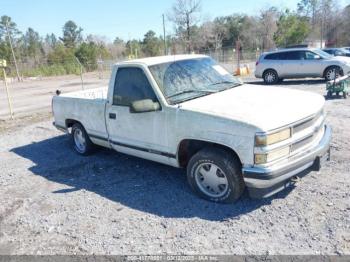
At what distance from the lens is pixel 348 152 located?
5625 millimetres

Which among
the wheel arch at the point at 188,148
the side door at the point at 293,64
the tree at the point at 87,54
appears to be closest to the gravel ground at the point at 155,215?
the wheel arch at the point at 188,148

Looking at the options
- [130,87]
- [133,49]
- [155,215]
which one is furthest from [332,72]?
[133,49]

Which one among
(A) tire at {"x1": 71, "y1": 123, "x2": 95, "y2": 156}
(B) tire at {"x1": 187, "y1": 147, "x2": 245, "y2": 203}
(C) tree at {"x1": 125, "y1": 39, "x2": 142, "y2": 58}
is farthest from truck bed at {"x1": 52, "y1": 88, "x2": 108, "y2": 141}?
(C) tree at {"x1": 125, "y1": 39, "x2": 142, "y2": 58}

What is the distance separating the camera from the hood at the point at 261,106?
3.74m

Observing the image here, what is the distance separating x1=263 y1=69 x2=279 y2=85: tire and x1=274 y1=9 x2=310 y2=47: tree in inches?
1649

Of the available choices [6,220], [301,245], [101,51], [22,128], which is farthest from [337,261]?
[101,51]

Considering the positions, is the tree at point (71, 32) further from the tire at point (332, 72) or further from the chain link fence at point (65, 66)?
the tire at point (332, 72)

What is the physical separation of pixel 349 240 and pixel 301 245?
0.49 m

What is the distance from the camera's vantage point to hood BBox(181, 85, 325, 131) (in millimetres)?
3738

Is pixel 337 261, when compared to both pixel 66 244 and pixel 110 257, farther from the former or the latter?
pixel 66 244

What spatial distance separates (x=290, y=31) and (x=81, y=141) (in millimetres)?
57129

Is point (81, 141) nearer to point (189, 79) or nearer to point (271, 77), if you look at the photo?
point (189, 79)

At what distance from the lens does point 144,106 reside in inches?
176

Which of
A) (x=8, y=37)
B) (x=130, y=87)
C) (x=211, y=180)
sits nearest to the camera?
(x=211, y=180)
